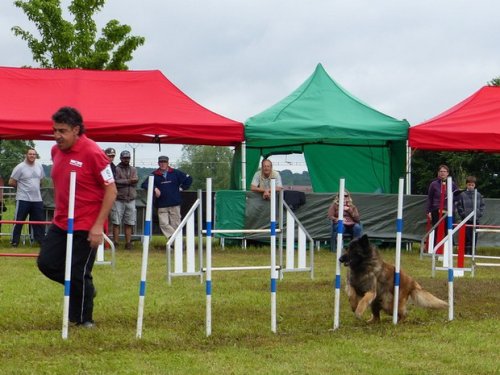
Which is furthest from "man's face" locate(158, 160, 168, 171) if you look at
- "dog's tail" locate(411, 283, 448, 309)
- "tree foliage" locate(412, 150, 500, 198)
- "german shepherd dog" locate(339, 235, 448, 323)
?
"tree foliage" locate(412, 150, 500, 198)

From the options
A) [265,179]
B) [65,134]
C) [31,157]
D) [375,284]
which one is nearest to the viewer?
[65,134]

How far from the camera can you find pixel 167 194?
14.2 m

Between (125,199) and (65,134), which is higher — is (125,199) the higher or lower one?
the lower one

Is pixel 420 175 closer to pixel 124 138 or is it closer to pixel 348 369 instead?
pixel 124 138

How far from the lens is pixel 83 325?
21.4ft

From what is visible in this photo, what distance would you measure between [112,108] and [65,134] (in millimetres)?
8656

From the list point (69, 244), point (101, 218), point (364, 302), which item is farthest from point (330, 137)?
point (69, 244)

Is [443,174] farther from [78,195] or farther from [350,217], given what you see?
[78,195]

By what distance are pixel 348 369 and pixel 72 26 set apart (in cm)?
2285

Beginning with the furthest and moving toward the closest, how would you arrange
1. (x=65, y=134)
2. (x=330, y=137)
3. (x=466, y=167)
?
1. (x=466, y=167)
2. (x=330, y=137)
3. (x=65, y=134)

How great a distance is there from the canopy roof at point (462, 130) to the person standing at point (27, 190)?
6.67 meters

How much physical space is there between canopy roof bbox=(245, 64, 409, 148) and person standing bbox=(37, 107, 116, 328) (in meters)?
8.66

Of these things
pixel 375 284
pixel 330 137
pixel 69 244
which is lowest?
pixel 375 284

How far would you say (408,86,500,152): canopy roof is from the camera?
576 inches
